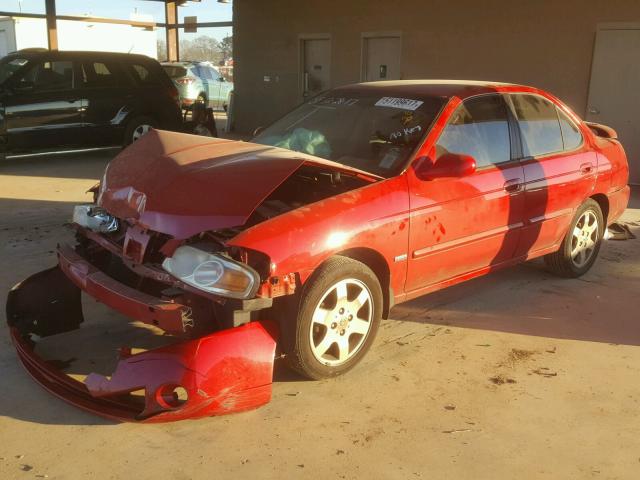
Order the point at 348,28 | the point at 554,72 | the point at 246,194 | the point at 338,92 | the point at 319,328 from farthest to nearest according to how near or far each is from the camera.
→ the point at 348,28
the point at 554,72
the point at 338,92
the point at 319,328
the point at 246,194

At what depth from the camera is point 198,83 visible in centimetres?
2139

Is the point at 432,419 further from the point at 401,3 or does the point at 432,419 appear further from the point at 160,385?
the point at 401,3

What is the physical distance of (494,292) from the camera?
5.27m

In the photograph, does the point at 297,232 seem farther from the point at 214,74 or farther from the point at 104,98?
the point at 214,74

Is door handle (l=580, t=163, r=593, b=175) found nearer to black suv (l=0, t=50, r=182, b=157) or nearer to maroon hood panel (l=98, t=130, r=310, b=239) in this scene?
maroon hood panel (l=98, t=130, r=310, b=239)

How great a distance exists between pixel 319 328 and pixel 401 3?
10.1m

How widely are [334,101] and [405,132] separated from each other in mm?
847

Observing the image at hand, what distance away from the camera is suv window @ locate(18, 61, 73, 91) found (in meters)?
10.3

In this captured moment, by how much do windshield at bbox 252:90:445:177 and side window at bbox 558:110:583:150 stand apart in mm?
1482

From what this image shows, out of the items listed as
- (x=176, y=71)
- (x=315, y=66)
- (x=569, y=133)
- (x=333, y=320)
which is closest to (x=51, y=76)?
(x=315, y=66)

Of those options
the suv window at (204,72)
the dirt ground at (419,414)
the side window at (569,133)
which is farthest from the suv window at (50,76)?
the suv window at (204,72)

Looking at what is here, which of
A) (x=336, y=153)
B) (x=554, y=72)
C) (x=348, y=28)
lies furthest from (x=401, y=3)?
(x=336, y=153)

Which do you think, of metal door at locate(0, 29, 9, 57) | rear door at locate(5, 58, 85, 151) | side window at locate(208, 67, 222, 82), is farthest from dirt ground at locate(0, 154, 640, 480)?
metal door at locate(0, 29, 9, 57)

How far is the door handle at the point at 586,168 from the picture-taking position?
5.27 metres
